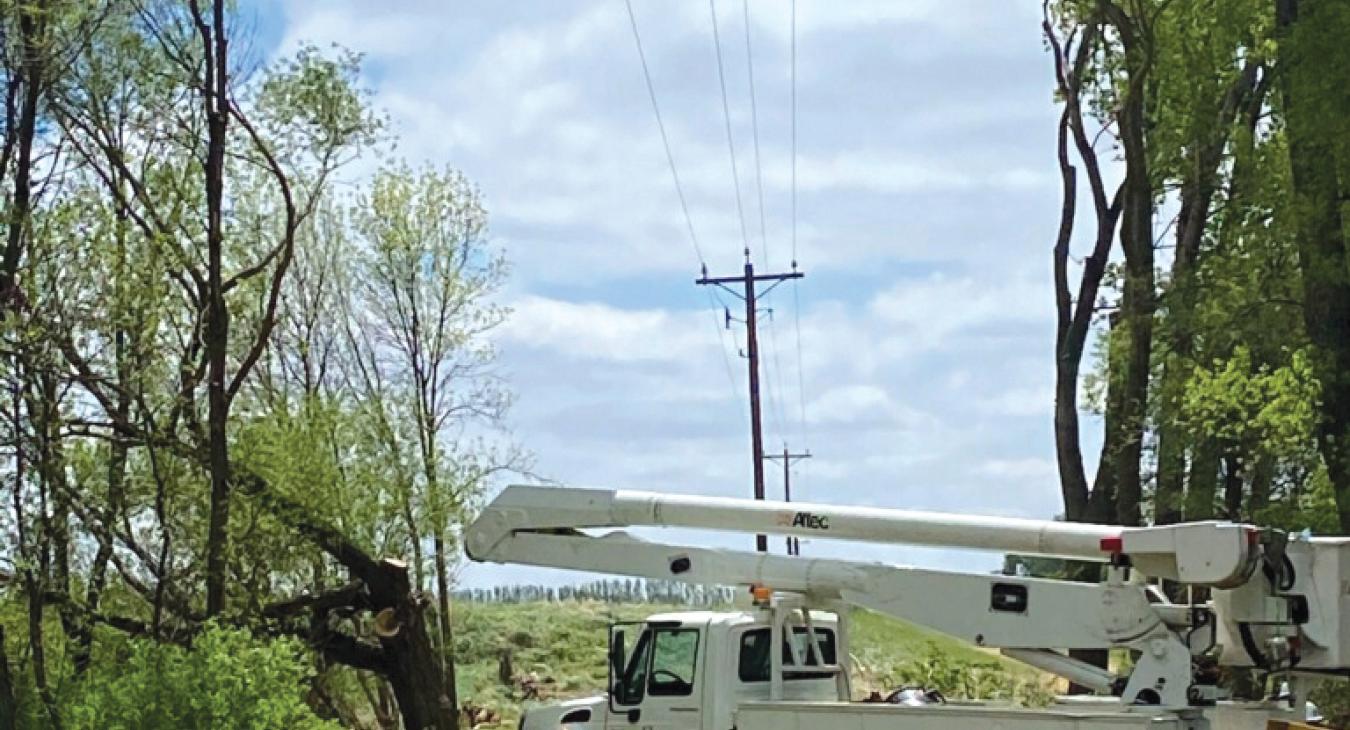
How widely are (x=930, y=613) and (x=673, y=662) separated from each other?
2.11 m

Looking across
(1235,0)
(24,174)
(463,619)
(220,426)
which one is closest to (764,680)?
(220,426)

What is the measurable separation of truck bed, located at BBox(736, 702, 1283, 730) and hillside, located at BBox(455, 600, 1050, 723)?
5.30ft

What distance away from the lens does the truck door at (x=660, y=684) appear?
48.4 ft

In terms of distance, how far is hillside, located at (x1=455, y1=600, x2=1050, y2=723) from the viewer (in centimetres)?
2216

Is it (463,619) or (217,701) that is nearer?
(217,701)

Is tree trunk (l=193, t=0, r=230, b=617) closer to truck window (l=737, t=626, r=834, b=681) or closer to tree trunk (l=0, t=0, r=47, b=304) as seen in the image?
tree trunk (l=0, t=0, r=47, b=304)

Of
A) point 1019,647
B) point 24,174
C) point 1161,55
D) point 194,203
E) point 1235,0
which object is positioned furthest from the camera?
point 1161,55

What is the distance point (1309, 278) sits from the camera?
2367 cm

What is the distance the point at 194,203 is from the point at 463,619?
13317mm

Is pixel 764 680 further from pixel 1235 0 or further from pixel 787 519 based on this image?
pixel 1235 0

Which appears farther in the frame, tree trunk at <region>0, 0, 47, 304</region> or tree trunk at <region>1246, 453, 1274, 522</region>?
tree trunk at <region>1246, 453, 1274, 522</region>

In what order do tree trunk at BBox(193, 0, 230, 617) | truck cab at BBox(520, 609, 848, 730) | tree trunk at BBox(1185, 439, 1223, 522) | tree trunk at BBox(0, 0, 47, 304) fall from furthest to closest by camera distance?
tree trunk at BBox(1185, 439, 1223, 522)
tree trunk at BBox(193, 0, 230, 617)
tree trunk at BBox(0, 0, 47, 304)
truck cab at BBox(520, 609, 848, 730)

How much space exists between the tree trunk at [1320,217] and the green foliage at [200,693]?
42.5 ft

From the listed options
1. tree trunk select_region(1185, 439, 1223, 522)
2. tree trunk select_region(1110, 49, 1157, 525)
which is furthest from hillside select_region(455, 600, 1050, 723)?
tree trunk select_region(1110, 49, 1157, 525)
